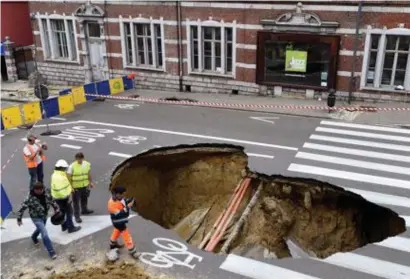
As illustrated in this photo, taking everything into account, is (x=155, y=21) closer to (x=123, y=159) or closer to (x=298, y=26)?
(x=298, y=26)

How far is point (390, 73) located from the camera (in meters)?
18.1

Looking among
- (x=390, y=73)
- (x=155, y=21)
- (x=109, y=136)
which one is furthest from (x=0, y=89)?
(x=390, y=73)

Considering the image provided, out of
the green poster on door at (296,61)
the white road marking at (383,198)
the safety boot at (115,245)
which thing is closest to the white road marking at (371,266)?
the white road marking at (383,198)

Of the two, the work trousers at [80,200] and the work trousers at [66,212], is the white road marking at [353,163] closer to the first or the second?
the work trousers at [80,200]

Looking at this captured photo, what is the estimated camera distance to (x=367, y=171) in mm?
12188

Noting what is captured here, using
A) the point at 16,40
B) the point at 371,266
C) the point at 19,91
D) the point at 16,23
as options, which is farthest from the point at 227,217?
the point at 16,23

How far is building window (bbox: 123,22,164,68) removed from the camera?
21641 mm

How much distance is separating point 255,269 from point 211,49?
14.5 m

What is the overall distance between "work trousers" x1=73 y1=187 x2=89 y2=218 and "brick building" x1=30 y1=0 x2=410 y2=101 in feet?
39.8

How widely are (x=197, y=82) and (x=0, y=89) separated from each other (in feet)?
39.8

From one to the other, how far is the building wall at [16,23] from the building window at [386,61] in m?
20.7

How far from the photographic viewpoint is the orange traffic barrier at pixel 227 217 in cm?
993

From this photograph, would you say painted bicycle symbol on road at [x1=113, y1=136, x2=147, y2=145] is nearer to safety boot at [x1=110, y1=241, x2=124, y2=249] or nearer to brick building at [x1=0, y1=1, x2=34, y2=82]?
safety boot at [x1=110, y1=241, x2=124, y2=249]

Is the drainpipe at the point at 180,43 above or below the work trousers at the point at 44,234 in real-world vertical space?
above
